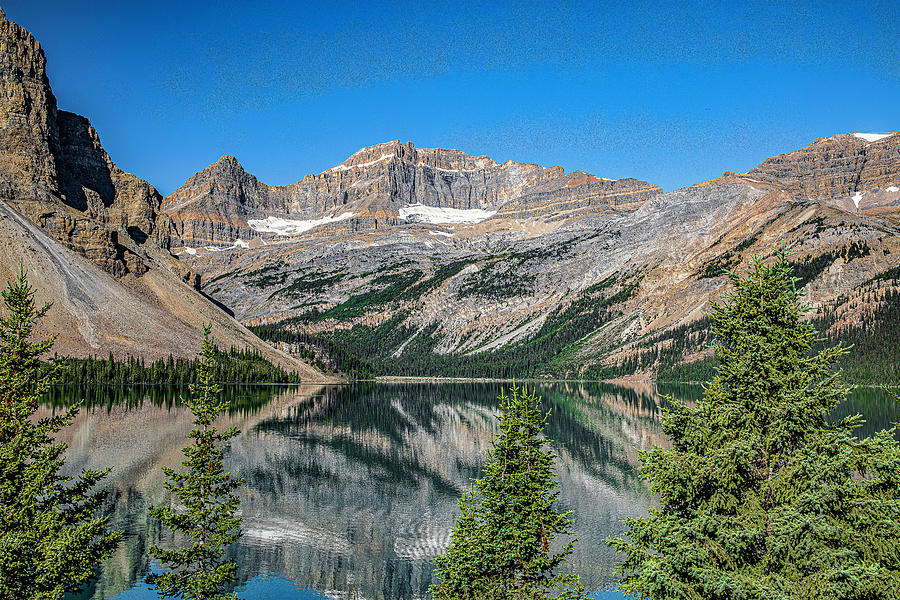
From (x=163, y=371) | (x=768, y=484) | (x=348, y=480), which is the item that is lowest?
(x=348, y=480)

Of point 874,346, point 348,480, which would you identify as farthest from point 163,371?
point 874,346

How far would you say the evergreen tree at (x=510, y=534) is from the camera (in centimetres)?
1884

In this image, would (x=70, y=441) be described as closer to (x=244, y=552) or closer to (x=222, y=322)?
(x=244, y=552)

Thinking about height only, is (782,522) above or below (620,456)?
above

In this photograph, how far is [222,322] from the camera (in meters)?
199

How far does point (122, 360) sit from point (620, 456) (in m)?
126

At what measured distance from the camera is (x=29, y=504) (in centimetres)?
1891

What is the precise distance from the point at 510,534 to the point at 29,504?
14.0m

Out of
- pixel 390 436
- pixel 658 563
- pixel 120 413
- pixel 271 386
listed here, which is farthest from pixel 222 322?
pixel 658 563

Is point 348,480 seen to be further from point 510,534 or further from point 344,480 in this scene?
point 510,534

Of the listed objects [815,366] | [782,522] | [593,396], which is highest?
[815,366]

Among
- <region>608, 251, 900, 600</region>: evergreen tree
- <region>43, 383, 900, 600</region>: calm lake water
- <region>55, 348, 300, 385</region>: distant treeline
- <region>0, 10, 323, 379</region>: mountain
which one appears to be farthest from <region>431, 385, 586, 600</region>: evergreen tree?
<region>0, 10, 323, 379</region>: mountain

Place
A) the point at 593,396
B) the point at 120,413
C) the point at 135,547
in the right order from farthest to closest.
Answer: the point at 593,396 → the point at 120,413 → the point at 135,547

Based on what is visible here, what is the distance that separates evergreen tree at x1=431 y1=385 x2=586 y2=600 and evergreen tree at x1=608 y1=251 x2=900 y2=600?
288 cm
